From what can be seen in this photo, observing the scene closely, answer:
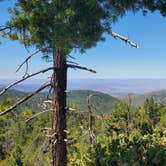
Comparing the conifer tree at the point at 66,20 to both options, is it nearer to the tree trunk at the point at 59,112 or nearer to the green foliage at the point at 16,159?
the tree trunk at the point at 59,112

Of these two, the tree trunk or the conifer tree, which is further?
the tree trunk

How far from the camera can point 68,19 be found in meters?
7.59

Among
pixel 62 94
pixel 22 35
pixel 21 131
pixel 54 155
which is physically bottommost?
pixel 21 131

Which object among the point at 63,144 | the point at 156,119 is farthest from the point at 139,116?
the point at 63,144

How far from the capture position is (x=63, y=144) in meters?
9.77

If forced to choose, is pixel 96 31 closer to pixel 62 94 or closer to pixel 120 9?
pixel 120 9

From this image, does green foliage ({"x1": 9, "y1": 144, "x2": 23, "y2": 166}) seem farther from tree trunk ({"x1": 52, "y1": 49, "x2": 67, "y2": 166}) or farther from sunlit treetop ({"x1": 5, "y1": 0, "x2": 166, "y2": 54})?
sunlit treetop ({"x1": 5, "y1": 0, "x2": 166, "y2": 54})

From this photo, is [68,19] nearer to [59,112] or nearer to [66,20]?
[66,20]

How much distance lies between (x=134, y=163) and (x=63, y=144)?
2.13 m

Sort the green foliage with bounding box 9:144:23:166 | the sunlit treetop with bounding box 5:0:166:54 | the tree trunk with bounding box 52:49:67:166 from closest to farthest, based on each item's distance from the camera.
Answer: the sunlit treetop with bounding box 5:0:166:54 < the tree trunk with bounding box 52:49:67:166 < the green foliage with bounding box 9:144:23:166

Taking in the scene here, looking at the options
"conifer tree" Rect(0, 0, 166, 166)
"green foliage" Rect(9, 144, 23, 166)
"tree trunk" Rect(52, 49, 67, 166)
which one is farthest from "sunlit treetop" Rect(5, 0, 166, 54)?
"green foliage" Rect(9, 144, 23, 166)

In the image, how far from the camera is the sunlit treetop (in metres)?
7.60

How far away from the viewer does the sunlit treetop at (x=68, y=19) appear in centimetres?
760

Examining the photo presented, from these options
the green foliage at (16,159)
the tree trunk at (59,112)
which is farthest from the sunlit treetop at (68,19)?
the green foliage at (16,159)
